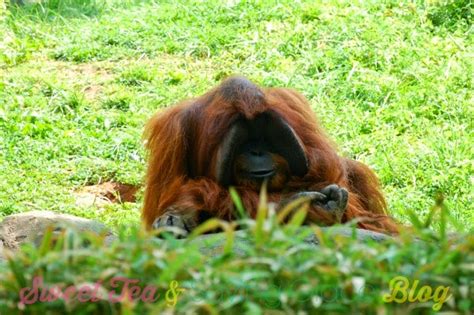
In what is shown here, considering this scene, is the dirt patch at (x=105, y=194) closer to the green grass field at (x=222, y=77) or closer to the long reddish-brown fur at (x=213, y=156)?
the green grass field at (x=222, y=77)

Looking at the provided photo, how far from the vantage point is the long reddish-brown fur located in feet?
13.9

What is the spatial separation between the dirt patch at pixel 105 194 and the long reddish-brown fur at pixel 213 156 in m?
1.47

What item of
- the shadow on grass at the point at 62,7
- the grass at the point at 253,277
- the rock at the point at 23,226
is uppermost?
the grass at the point at 253,277

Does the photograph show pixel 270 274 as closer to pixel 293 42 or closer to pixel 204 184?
pixel 204 184

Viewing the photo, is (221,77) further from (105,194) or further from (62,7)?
(62,7)

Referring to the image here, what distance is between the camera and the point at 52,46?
27.0 feet

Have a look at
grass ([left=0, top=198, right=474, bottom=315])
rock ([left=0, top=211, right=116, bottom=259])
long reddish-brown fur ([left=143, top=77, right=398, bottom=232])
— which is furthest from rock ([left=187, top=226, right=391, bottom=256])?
rock ([left=0, top=211, right=116, bottom=259])

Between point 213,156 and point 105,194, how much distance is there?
2008mm

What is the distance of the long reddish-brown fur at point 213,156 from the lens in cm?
424

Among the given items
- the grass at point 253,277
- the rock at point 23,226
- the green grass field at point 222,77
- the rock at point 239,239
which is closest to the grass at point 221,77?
the green grass field at point 222,77

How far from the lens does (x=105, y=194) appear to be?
A: 20.4 ft

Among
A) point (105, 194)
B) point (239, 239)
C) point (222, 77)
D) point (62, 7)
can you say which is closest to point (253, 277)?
point (239, 239)

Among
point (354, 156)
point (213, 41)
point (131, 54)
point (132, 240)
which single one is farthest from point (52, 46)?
point (132, 240)

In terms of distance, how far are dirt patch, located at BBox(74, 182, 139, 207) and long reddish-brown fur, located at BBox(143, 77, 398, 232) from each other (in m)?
1.47
